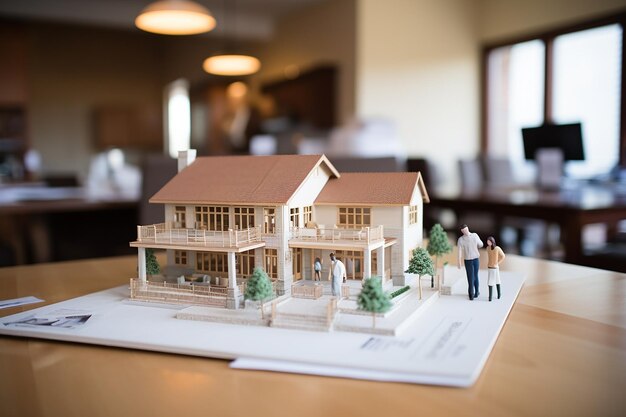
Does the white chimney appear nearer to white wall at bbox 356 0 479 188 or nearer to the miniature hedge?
the miniature hedge

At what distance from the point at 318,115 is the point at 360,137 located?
1.88 meters

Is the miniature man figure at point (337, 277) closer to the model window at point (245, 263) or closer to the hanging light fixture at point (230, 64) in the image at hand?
the model window at point (245, 263)

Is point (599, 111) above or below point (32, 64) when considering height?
below

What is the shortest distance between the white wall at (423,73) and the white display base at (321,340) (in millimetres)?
9192

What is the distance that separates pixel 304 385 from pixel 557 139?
6856 mm

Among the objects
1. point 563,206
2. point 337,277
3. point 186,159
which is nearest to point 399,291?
point 337,277

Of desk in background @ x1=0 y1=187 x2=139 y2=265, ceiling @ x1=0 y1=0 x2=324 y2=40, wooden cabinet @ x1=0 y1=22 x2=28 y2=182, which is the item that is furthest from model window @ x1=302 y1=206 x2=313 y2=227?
wooden cabinet @ x1=0 y1=22 x2=28 y2=182

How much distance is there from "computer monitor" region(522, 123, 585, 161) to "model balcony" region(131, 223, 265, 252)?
601cm

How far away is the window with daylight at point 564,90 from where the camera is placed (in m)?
9.80

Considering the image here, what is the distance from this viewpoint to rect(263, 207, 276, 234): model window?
8.44 ft

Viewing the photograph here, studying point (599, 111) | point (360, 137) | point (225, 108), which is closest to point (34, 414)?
point (360, 137)

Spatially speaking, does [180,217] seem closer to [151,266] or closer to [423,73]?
[151,266]

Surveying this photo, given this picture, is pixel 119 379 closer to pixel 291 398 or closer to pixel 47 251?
pixel 291 398

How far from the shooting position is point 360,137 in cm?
1021
